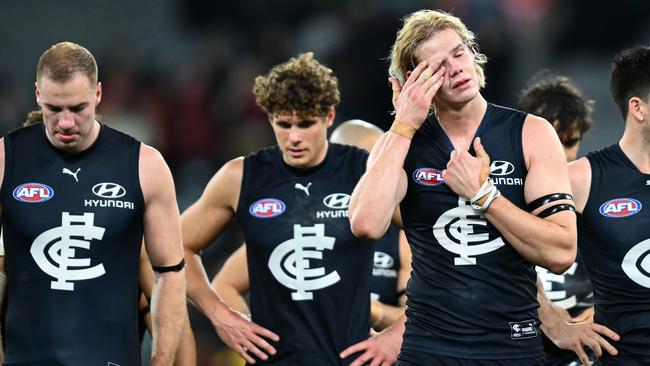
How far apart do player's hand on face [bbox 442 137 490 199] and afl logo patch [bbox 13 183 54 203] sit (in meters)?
1.87

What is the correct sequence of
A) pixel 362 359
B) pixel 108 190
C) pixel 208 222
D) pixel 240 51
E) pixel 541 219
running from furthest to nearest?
pixel 240 51, pixel 208 222, pixel 362 359, pixel 108 190, pixel 541 219

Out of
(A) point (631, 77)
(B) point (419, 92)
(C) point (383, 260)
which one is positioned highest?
(A) point (631, 77)

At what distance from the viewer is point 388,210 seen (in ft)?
16.0

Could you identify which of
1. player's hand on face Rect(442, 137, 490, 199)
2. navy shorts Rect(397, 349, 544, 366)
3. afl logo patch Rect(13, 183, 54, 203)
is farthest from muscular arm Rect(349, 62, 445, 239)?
afl logo patch Rect(13, 183, 54, 203)

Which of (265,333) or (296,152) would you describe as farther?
(296,152)

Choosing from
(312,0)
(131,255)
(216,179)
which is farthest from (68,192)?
(312,0)

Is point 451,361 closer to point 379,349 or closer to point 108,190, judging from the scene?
point 379,349

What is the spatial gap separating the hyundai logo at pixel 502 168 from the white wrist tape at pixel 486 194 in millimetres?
157

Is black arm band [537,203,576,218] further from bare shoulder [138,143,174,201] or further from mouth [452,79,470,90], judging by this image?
bare shoulder [138,143,174,201]

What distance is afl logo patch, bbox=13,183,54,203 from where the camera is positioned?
17.3ft

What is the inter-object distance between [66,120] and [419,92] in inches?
65.1

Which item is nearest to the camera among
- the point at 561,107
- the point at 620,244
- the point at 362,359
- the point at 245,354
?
the point at 620,244

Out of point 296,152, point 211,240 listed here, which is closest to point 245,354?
point 211,240

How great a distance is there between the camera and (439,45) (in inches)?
195
